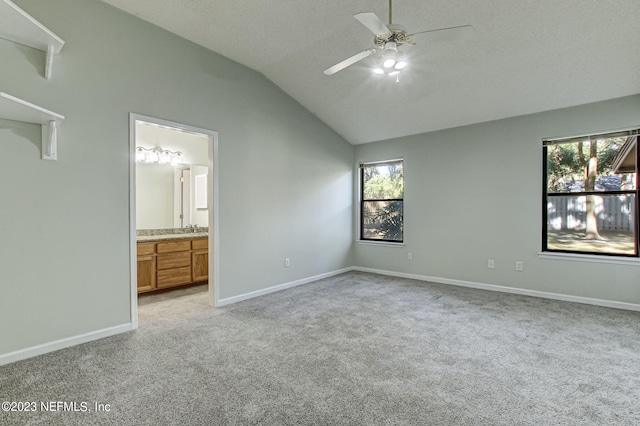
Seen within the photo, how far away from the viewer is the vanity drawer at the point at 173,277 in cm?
438

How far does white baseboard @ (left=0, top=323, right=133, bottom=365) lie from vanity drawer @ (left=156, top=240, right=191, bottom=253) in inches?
59.3

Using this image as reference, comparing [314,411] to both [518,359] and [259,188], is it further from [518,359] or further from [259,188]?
[259,188]

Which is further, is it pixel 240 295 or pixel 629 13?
pixel 240 295

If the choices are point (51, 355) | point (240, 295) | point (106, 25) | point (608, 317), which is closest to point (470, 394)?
point (608, 317)

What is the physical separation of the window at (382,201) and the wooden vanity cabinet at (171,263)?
299cm

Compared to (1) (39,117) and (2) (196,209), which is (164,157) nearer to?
(2) (196,209)

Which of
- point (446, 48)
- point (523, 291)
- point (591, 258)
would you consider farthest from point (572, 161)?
point (446, 48)

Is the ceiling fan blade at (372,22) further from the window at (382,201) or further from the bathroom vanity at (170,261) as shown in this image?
the bathroom vanity at (170,261)

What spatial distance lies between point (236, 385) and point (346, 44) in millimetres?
3466

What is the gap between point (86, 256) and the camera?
279cm

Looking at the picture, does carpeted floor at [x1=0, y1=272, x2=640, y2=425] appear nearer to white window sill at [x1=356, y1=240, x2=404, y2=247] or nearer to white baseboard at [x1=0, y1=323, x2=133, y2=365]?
white baseboard at [x1=0, y1=323, x2=133, y2=365]

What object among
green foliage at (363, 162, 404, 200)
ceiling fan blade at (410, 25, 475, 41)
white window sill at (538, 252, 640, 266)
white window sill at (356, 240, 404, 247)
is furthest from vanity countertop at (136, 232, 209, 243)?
white window sill at (538, 252, 640, 266)

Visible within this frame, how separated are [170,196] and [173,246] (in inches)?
38.6

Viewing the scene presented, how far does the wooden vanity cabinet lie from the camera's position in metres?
4.22
